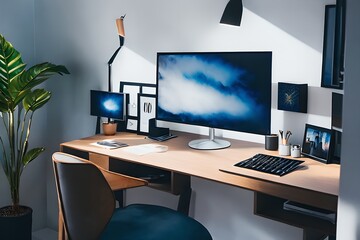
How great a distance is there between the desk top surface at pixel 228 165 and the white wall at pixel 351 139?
0.13m

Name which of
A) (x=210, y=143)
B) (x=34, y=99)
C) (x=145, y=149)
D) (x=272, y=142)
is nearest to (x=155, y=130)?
(x=145, y=149)

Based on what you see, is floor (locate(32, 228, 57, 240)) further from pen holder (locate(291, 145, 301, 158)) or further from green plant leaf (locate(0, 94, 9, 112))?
pen holder (locate(291, 145, 301, 158))

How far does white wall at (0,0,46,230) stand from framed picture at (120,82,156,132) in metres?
0.88

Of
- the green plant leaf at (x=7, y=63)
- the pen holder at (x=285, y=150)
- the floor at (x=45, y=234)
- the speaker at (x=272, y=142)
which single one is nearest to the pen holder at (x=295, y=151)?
the pen holder at (x=285, y=150)

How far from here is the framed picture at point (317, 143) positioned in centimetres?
234

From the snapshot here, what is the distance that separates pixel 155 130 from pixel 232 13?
31.6 inches

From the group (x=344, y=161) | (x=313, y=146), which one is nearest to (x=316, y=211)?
(x=313, y=146)

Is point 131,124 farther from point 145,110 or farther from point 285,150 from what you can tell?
point 285,150

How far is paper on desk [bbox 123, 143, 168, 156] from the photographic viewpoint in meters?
2.66

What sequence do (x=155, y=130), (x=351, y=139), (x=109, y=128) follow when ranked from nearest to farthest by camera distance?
1. (x=351, y=139)
2. (x=155, y=130)
3. (x=109, y=128)

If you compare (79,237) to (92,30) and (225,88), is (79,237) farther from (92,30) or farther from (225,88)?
(92,30)

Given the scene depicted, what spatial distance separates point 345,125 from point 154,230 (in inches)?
36.8

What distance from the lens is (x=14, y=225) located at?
3322mm

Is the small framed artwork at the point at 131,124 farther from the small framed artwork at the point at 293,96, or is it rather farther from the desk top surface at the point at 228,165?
the small framed artwork at the point at 293,96
